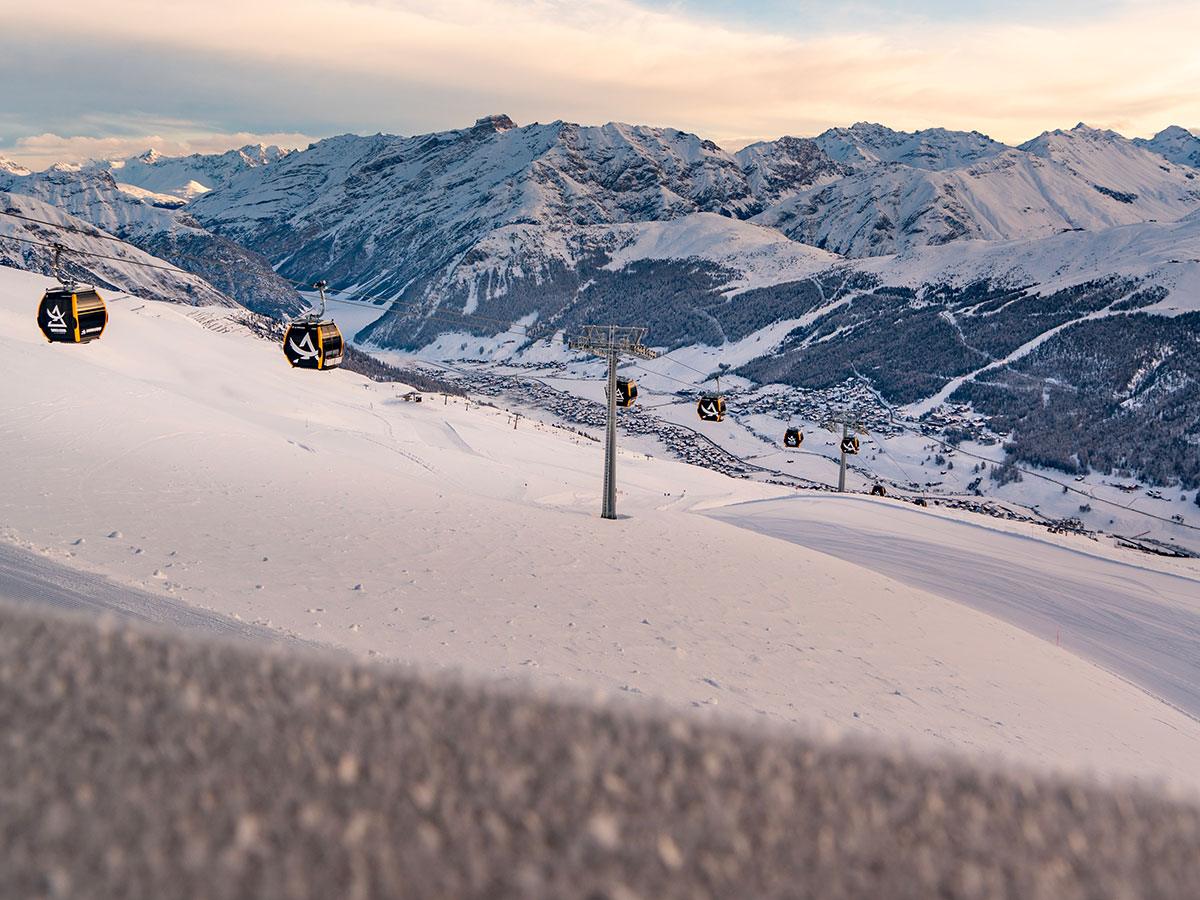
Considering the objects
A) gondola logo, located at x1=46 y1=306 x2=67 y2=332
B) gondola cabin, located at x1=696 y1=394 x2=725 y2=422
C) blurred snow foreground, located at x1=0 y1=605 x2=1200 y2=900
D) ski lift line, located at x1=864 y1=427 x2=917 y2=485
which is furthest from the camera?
ski lift line, located at x1=864 y1=427 x2=917 y2=485

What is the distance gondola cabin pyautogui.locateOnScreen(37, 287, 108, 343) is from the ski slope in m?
3.11

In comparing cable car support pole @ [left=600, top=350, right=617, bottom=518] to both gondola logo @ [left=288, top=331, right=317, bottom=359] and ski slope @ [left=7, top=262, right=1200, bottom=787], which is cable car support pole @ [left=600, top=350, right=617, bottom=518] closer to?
ski slope @ [left=7, top=262, right=1200, bottom=787]

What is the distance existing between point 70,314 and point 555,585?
14.1 meters

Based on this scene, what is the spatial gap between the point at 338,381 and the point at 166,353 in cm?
2030

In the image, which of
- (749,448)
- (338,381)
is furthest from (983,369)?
(338,381)

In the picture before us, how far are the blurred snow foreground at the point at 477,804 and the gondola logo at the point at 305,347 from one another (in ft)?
61.9

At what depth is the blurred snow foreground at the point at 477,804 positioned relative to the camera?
1.85 metres

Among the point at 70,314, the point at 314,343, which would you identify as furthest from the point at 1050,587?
the point at 70,314

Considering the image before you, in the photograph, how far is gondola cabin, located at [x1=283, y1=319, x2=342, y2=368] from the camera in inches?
797

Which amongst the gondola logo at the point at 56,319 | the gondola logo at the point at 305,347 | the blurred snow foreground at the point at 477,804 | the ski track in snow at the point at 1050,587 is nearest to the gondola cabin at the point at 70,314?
the gondola logo at the point at 56,319

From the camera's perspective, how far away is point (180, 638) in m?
2.79

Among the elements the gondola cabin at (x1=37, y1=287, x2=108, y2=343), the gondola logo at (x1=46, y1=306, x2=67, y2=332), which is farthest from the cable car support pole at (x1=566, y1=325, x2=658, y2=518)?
the gondola logo at (x1=46, y1=306, x2=67, y2=332)

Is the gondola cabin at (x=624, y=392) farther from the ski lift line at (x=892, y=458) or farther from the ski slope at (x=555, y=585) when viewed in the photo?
the ski lift line at (x=892, y=458)

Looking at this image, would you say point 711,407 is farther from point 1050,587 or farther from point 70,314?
point 70,314
